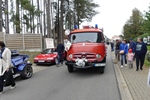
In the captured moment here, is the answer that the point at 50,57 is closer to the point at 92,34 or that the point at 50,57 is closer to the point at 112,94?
the point at 92,34

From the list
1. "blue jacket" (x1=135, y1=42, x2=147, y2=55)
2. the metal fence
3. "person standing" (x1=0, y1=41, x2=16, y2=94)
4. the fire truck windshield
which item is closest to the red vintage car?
the fire truck windshield

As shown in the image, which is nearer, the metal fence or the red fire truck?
the red fire truck

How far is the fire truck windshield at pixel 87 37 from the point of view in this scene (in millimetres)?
11430

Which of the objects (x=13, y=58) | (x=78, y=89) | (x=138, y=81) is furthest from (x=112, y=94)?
(x=13, y=58)

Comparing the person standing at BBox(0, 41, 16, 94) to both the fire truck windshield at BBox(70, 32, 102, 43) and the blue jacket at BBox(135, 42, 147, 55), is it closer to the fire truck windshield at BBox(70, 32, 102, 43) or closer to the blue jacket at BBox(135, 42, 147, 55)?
the fire truck windshield at BBox(70, 32, 102, 43)

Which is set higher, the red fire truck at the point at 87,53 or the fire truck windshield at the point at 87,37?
the fire truck windshield at the point at 87,37

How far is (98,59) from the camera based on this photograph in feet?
34.4

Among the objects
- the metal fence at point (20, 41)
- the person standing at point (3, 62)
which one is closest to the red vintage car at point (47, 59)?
the metal fence at point (20, 41)

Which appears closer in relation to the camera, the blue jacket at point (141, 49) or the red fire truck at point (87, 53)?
the red fire truck at point (87, 53)

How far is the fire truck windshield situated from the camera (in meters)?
11.4

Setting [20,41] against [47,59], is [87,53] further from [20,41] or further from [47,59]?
[20,41]

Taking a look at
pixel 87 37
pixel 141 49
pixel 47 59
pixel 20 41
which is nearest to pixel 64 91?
pixel 87 37

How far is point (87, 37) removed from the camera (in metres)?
11.5

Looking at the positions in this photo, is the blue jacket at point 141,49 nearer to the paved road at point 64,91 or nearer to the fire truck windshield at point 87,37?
the fire truck windshield at point 87,37
